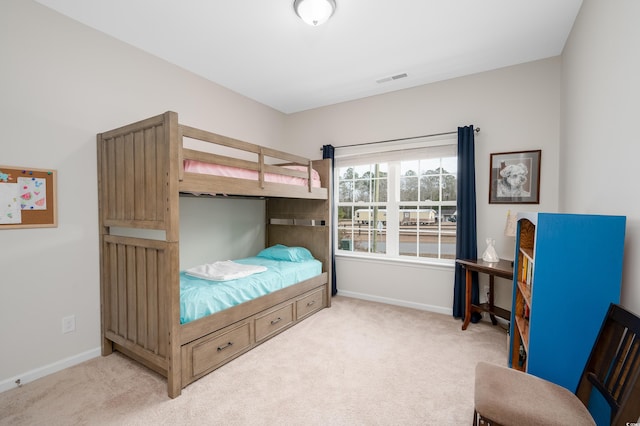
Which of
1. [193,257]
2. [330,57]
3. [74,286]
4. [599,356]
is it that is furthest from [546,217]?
[74,286]

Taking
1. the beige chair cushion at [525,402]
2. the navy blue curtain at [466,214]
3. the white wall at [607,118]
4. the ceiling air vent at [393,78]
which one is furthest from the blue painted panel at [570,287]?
the ceiling air vent at [393,78]

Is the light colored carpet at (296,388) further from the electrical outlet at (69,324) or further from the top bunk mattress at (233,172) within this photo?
the top bunk mattress at (233,172)

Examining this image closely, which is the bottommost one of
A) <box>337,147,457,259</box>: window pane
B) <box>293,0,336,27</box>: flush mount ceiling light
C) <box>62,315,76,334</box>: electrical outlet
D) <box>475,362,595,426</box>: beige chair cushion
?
<box>62,315,76,334</box>: electrical outlet

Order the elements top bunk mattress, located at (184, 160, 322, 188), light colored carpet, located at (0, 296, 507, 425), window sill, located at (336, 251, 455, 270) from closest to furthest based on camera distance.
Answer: light colored carpet, located at (0, 296, 507, 425), top bunk mattress, located at (184, 160, 322, 188), window sill, located at (336, 251, 455, 270)

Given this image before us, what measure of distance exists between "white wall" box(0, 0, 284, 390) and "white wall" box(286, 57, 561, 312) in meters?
2.51

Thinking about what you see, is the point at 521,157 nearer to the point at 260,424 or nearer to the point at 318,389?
the point at 318,389

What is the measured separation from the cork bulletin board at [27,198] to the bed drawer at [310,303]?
2.23 metres

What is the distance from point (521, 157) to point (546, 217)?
5.69 ft

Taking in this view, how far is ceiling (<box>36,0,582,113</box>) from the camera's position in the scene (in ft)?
6.97

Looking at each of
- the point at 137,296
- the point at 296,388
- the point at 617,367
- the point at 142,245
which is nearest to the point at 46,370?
the point at 137,296

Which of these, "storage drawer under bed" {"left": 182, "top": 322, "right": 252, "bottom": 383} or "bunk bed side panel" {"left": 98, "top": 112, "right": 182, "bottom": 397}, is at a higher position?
"bunk bed side panel" {"left": 98, "top": 112, "right": 182, "bottom": 397}

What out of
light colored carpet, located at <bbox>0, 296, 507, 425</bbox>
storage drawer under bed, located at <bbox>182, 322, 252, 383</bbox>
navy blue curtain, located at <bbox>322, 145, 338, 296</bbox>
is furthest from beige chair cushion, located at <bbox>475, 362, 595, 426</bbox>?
navy blue curtain, located at <bbox>322, 145, 338, 296</bbox>

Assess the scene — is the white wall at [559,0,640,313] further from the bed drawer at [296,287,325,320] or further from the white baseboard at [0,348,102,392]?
the white baseboard at [0,348,102,392]

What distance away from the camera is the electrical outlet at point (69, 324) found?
2225mm
